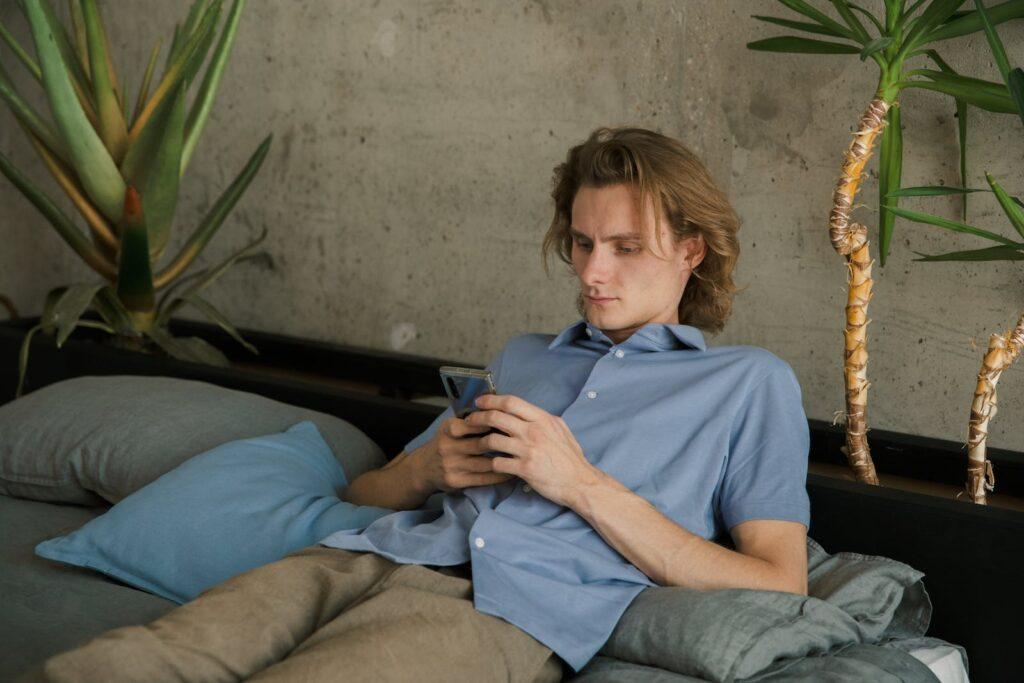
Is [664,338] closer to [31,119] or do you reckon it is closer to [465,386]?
[465,386]

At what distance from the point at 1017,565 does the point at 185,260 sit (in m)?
2.26

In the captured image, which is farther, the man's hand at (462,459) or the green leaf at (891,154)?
the green leaf at (891,154)

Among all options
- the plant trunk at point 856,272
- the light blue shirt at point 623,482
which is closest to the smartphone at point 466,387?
the light blue shirt at point 623,482

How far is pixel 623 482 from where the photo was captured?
66.3 inches

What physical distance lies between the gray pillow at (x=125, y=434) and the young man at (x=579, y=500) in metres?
0.34

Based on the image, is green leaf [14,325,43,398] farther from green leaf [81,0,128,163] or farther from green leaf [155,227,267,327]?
green leaf [81,0,128,163]

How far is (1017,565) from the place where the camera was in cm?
164

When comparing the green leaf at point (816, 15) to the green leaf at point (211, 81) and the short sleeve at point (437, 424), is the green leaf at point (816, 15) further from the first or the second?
the green leaf at point (211, 81)

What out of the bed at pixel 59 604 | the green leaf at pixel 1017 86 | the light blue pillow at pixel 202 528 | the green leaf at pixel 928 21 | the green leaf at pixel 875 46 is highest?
the green leaf at pixel 928 21

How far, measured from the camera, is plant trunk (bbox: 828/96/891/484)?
1.98 m

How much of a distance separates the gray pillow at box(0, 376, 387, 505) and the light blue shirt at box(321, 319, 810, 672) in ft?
1.74

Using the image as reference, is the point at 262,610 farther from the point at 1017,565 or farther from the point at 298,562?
the point at 1017,565

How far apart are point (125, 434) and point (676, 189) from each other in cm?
115

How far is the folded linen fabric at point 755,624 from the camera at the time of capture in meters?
1.44
